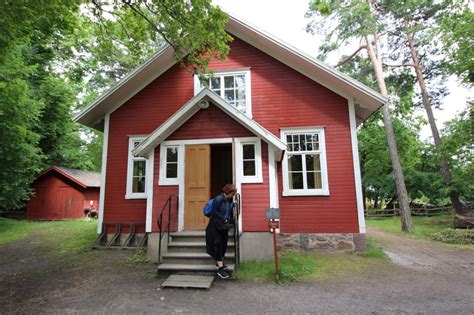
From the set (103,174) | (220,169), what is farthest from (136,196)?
(220,169)

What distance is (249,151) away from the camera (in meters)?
6.88

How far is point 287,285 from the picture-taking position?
16.1ft

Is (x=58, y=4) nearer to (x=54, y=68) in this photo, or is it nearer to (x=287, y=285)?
(x=287, y=285)

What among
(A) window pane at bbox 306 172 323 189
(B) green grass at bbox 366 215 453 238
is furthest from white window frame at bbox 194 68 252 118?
(B) green grass at bbox 366 215 453 238

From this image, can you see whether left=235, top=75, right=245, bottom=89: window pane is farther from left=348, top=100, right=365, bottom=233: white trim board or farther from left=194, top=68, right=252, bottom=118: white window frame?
left=348, top=100, right=365, bottom=233: white trim board

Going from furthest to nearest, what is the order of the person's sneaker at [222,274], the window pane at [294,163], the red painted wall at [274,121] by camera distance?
1. the window pane at [294,163]
2. the red painted wall at [274,121]
3. the person's sneaker at [222,274]

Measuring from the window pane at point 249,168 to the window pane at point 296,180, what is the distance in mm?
1681

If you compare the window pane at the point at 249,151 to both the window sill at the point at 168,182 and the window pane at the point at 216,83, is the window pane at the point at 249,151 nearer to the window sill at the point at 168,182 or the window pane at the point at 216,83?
the window sill at the point at 168,182

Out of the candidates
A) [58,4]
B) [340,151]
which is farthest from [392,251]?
[58,4]

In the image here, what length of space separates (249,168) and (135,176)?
169 inches

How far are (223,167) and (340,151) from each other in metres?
4.05

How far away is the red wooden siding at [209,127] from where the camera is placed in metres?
6.83

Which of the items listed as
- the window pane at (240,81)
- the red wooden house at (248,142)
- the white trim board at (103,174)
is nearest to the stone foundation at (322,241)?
the red wooden house at (248,142)

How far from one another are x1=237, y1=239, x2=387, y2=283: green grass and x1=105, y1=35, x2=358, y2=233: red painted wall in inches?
32.6
